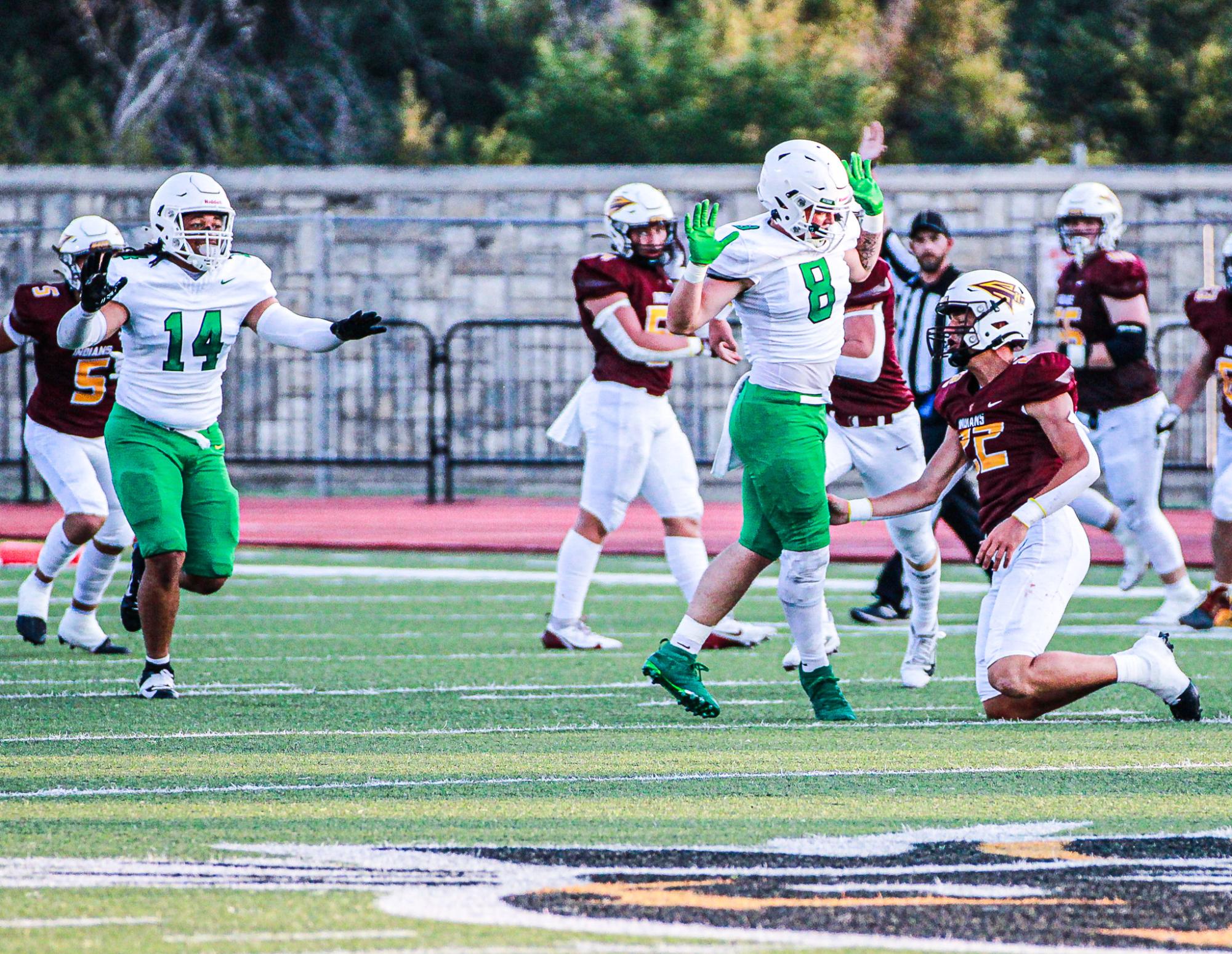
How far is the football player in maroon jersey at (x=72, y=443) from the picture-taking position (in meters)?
8.93

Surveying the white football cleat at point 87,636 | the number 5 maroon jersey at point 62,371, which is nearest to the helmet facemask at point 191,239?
the number 5 maroon jersey at point 62,371

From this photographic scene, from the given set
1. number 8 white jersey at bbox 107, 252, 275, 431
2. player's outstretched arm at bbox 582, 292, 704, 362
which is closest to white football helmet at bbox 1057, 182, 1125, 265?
player's outstretched arm at bbox 582, 292, 704, 362

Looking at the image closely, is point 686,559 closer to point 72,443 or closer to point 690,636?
point 690,636

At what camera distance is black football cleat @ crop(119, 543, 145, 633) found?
8.86 meters

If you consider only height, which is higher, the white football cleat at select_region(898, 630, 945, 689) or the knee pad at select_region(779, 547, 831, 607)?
the knee pad at select_region(779, 547, 831, 607)

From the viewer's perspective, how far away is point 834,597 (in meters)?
11.1

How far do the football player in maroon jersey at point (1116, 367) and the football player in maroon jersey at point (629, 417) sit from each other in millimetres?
1959

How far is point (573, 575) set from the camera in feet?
29.6

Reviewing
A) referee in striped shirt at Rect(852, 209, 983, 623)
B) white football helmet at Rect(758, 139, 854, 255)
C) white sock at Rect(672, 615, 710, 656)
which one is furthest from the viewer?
referee in striped shirt at Rect(852, 209, 983, 623)

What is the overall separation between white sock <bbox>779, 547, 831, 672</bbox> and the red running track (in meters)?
6.01

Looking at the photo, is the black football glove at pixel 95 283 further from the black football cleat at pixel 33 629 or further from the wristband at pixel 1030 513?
the wristband at pixel 1030 513

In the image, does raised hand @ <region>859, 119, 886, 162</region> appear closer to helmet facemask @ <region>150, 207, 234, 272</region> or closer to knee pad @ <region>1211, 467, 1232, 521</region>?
helmet facemask @ <region>150, 207, 234, 272</region>

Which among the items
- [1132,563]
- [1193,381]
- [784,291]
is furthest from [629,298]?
[1132,563]

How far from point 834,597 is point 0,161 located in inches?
874
